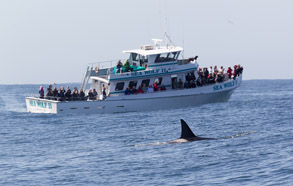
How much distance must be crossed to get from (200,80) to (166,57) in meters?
3.33

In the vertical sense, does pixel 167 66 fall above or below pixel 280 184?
above

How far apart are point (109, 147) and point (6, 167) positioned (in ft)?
18.7

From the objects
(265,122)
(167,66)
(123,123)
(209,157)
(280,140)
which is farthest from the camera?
(167,66)

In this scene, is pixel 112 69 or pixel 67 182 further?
pixel 112 69

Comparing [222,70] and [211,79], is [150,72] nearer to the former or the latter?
[211,79]

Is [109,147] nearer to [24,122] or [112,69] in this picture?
[24,122]

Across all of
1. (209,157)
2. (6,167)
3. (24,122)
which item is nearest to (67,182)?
(6,167)

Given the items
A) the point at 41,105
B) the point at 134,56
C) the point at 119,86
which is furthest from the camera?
the point at 134,56

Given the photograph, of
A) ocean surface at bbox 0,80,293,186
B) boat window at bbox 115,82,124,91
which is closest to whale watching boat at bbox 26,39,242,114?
boat window at bbox 115,82,124,91

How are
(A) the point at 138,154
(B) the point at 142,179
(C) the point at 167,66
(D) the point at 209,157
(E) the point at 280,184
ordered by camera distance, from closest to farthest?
1. (E) the point at 280,184
2. (B) the point at 142,179
3. (D) the point at 209,157
4. (A) the point at 138,154
5. (C) the point at 167,66

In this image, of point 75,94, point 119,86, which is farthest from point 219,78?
point 75,94

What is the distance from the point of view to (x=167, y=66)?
155ft

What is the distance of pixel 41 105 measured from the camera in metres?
46.3

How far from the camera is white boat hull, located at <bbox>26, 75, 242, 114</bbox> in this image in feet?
147
